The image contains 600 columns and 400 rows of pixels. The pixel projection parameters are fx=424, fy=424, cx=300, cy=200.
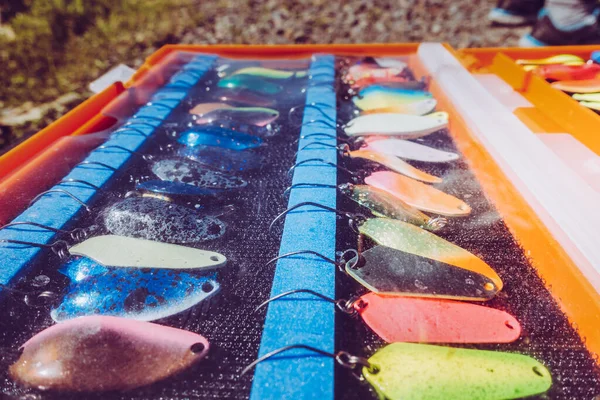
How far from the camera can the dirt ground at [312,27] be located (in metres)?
2.84

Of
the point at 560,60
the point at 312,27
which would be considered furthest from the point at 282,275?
the point at 312,27

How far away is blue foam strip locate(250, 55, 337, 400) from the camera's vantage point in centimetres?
65

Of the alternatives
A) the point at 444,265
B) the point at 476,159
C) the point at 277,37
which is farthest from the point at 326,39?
the point at 444,265

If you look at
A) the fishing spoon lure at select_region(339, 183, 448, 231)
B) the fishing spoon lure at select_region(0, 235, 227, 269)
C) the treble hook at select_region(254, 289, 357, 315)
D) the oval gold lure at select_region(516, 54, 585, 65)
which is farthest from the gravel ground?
the treble hook at select_region(254, 289, 357, 315)

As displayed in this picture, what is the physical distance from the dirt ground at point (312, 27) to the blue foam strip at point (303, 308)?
83.2 inches

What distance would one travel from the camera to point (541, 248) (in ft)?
2.90

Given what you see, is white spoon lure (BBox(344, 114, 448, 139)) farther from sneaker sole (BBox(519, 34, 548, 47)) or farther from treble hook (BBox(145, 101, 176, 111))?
sneaker sole (BBox(519, 34, 548, 47))

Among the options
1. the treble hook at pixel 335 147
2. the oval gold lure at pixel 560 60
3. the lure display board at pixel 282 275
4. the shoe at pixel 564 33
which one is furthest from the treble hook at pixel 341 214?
the shoe at pixel 564 33

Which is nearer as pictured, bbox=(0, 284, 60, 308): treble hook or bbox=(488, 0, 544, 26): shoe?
bbox=(0, 284, 60, 308): treble hook

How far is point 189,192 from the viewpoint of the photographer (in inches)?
42.4

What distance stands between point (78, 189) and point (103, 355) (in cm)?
55

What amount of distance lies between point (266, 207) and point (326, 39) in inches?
89.7

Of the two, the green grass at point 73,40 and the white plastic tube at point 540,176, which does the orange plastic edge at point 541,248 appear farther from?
the green grass at point 73,40

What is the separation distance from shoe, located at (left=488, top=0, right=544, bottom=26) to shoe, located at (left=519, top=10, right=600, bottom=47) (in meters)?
0.54
